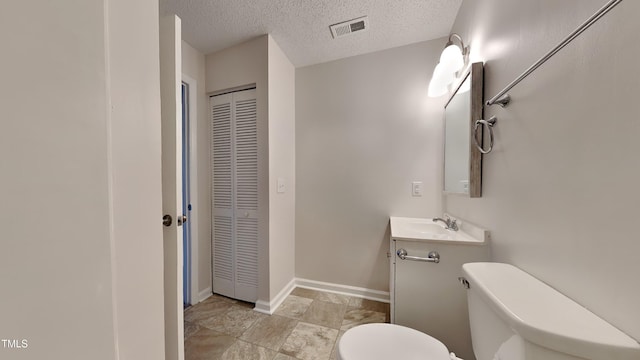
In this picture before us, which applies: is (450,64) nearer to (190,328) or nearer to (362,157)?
(362,157)

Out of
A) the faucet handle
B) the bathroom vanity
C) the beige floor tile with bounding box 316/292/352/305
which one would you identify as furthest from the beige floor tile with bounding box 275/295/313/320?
the faucet handle

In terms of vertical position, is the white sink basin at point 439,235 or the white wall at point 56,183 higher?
the white wall at point 56,183

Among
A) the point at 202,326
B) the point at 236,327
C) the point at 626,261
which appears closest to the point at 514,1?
the point at 626,261

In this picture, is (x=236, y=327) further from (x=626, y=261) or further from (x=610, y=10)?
(x=610, y=10)

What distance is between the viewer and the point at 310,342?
1420 mm

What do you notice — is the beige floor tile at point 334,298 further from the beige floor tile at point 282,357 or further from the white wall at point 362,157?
the beige floor tile at point 282,357

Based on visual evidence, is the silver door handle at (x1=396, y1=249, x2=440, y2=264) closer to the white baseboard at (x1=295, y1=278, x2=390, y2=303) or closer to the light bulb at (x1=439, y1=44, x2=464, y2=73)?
the white baseboard at (x1=295, y1=278, x2=390, y2=303)

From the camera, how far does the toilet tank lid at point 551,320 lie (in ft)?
1.42

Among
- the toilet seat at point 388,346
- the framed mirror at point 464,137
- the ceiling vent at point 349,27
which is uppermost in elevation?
the ceiling vent at point 349,27

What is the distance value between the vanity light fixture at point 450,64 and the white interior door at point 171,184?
1.60 m

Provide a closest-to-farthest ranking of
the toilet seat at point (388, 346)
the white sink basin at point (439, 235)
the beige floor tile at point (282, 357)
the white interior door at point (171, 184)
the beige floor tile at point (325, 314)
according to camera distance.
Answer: the toilet seat at point (388, 346), the white interior door at point (171, 184), the white sink basin at point (439, 235), the beige floor tile at point (282, 357), the beige floor tile at point (325, 314)

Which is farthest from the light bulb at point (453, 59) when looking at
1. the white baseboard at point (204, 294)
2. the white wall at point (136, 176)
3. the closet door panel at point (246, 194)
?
the white baseboard at point (204, 294)

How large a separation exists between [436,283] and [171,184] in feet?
4.75

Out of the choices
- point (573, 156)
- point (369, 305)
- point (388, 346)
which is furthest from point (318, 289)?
point (573, 156)
